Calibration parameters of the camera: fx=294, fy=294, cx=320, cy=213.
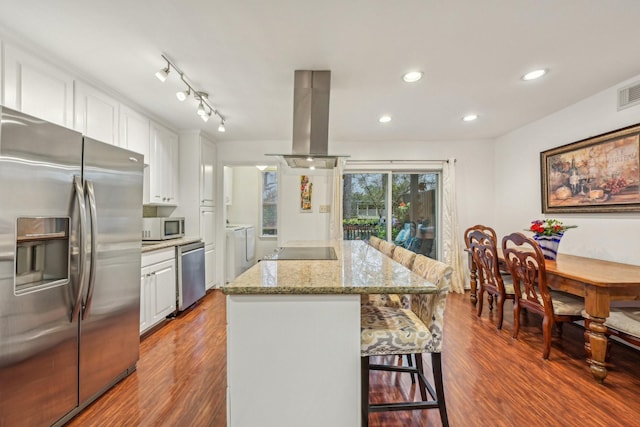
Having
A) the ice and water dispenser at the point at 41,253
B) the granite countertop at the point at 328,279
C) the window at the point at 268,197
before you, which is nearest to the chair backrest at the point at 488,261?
the granite countertop at the point at 328,279

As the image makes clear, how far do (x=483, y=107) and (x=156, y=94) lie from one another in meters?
3.41

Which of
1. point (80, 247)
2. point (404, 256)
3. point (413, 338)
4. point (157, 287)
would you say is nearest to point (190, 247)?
point (157, 287)

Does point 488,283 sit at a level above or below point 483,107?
below

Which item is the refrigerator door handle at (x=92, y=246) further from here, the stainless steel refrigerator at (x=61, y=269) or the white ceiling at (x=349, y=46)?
the white ceiling at (x=349, y=46)

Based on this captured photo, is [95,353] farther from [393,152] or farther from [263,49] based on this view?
[393,152]

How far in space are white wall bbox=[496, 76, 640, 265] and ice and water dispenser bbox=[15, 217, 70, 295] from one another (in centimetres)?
426

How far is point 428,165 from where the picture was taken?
462cm

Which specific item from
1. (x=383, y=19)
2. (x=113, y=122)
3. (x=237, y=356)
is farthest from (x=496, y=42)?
(x=113, y=122)

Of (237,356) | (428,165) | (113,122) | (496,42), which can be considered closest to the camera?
(237,356)

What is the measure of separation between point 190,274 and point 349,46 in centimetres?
304

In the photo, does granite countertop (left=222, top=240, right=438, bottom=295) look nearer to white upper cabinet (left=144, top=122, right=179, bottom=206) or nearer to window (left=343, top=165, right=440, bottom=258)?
white upper cabinet (left=144, top=122, right=179, bottom=206)

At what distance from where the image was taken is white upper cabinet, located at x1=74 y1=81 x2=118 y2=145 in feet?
7.88

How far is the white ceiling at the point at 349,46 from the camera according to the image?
65.7 inches

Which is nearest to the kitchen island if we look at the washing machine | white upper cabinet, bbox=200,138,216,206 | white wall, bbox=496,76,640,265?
white wall, bbox=496,76,640,265
